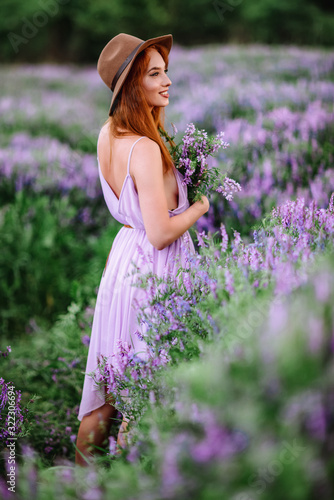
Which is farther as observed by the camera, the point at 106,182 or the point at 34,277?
the point at 34,277

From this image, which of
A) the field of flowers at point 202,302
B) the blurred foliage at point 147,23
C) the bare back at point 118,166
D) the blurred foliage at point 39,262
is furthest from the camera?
the blurred foliage at point 147,23

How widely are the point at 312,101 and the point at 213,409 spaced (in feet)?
14.7

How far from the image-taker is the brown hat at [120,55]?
185cm

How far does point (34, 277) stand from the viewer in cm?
405

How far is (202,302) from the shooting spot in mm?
1455

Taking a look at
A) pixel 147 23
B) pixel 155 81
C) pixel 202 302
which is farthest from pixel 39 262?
pixel 147 23

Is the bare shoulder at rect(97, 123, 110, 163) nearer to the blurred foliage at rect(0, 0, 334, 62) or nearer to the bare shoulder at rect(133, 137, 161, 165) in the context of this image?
the bare shoulder at rect(133, 137, 161, 165)

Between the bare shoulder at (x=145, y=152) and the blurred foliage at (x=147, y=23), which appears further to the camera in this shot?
the blurred foliage at (x=147, y=23)

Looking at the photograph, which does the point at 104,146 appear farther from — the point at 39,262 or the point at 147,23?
the point at 147,23

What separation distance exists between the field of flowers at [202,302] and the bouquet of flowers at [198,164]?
9.6 inches

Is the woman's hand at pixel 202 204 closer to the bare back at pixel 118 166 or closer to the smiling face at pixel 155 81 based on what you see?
the bare back at pixel 118 166

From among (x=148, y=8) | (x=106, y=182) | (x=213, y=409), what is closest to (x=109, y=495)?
(x=213, y=409)

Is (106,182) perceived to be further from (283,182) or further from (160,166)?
(283,182)

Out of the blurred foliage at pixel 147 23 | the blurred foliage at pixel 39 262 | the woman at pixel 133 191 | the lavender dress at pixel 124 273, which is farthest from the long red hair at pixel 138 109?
the blurred foliage at pixel 147 23
